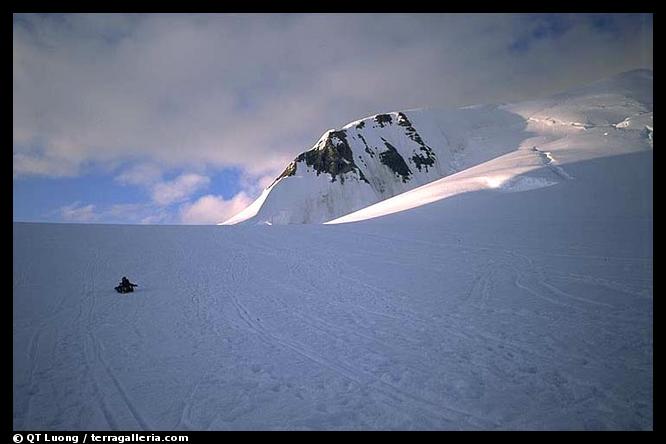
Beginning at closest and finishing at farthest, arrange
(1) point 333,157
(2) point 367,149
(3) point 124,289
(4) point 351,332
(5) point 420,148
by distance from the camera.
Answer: (4) point 351,332
(3) point 124,289
(1) point 333,157
(5) point 420,148
(2) point 367,149

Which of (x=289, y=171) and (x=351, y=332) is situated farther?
(x=289, y=171)

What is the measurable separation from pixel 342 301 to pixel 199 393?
4692 millimetres

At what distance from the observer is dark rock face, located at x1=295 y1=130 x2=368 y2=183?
8950cm

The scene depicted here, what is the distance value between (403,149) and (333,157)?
969 inches

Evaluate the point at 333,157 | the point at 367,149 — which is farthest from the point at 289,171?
the point at 367,149

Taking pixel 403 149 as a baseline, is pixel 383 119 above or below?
above

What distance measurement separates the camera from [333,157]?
9125cm

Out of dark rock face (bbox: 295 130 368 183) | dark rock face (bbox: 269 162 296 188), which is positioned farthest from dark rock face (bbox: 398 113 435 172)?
dark rock face (bbox: 269 162 296 188)

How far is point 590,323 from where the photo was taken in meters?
5.95

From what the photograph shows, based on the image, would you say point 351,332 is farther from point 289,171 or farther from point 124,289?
point 289,171

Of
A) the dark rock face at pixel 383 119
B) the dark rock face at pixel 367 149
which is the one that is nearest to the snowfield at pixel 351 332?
the dark rock face at pixel 367 149

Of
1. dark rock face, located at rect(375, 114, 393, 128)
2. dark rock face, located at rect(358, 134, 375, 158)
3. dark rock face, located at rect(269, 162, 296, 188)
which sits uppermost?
dark rock face, located at rect(375, 114, 393, 128)
